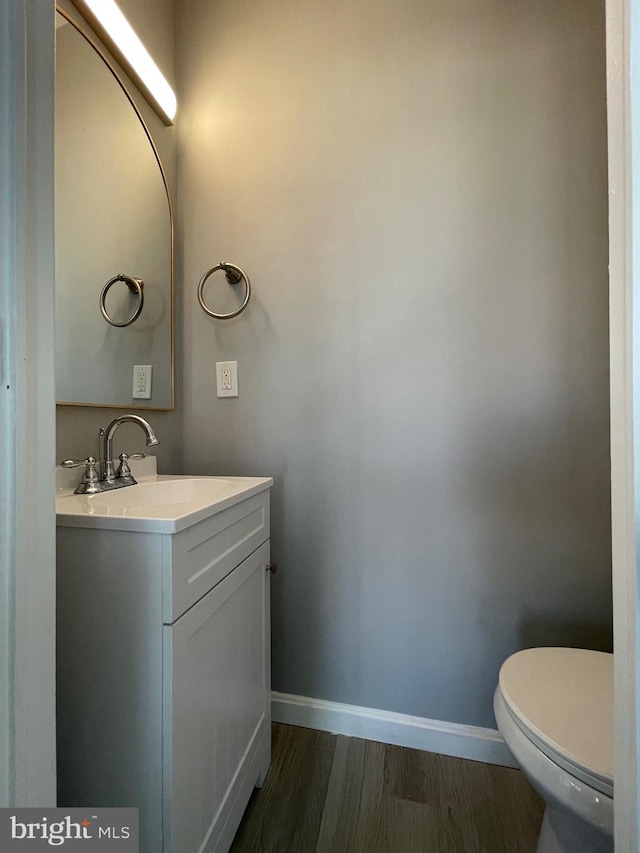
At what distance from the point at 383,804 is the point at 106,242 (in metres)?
1.78

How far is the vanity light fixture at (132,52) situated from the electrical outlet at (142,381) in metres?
0.91

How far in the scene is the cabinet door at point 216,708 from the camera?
25.4 inches

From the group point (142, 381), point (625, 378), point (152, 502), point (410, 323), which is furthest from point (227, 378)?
point (625, 378)

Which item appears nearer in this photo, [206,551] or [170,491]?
[206,551]

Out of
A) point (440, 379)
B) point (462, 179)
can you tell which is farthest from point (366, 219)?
point (440, 379)

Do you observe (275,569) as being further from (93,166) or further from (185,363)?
(93,166)

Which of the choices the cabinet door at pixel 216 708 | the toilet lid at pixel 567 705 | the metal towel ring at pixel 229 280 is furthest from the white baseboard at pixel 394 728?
the metal towel ring at pixel 229 280

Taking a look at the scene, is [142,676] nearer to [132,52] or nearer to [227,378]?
[227,378]

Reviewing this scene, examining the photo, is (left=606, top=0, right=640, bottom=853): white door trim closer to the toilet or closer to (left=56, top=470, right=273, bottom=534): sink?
the toilet

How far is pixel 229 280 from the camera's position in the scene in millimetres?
1351

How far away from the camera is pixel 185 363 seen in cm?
141

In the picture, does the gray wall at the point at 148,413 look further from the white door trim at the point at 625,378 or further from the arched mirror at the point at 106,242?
the white door trim at the point at 625,378

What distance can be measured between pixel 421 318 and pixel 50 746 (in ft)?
4.07

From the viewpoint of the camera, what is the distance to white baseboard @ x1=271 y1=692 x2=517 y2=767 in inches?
45.3
